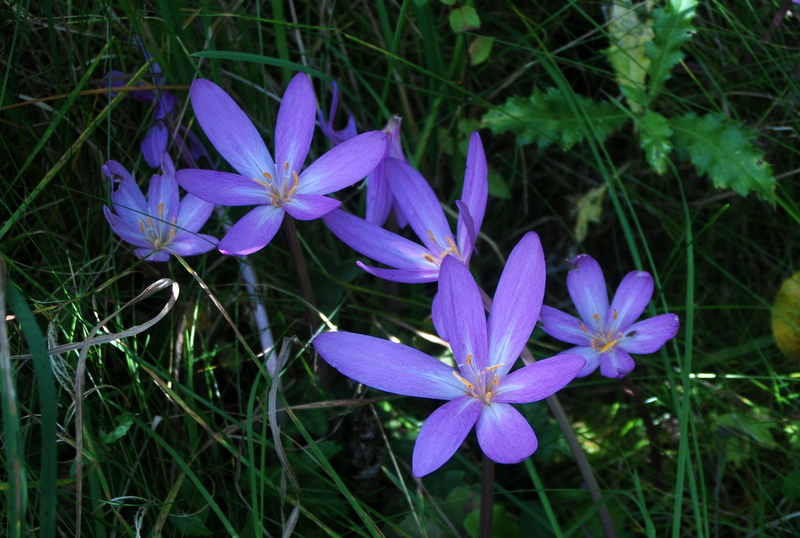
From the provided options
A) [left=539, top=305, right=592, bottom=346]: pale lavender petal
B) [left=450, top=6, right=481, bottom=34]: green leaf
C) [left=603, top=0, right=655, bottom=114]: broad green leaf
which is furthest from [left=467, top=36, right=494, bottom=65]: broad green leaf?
[left=539, top=305, right=592, bottom=346]: pale lavender petal

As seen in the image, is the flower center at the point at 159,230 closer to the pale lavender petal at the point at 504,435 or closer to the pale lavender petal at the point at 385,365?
the pale lavender petal at the point at 385,365

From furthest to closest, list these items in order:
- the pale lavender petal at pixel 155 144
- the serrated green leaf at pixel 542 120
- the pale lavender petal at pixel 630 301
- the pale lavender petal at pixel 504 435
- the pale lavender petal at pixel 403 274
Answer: the serrated green leaf at pixel 542 120 → the pale lavender petal at pixel 155 144 → the pale lavender petal at pixel 630 301 → the pale lavender petal at pixel 403 274 → the pale lavender petal at pixel 504 435

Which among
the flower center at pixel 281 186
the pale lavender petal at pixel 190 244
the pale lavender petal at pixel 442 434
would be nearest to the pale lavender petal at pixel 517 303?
the pale lavender petal at pixel 442 434

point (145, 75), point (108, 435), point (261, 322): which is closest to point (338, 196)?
point (261, 322)

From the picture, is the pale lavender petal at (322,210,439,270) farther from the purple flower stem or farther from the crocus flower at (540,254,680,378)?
the crocus flower at (540,254,680,378)

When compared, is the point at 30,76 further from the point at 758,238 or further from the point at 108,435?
the point at 758,238

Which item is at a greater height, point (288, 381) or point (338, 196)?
point (338, 196)
